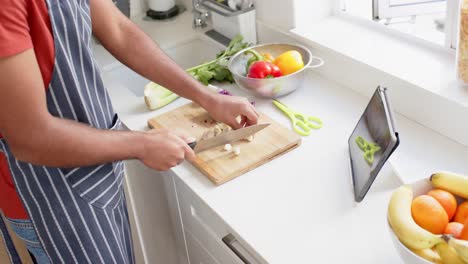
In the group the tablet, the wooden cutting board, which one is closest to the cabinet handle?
the wooden cutting board

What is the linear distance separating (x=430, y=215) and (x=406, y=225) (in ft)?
0.16

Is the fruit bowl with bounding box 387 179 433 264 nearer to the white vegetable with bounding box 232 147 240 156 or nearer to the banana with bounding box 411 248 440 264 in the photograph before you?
the banana with bounding box 411 248 440 264

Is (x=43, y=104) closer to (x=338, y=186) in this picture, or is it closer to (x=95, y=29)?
(x=95, y=29)

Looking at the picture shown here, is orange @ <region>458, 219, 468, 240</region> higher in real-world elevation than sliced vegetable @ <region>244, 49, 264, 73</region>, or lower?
higher

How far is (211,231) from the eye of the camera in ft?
4.11

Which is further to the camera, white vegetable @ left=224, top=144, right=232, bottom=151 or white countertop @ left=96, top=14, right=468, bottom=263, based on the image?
white vegetable @ left=224, top=144, right=232, bottom=151

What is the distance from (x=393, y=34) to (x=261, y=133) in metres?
0.47

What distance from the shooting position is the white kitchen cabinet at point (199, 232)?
44.4 inches

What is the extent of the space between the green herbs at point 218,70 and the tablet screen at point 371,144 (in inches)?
18.8

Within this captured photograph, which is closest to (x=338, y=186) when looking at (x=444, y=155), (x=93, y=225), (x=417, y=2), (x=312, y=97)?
(x=444, y=155)

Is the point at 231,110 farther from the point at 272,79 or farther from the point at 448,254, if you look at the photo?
the point at 448,254

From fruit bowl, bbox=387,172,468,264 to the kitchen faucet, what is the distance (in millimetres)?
1107

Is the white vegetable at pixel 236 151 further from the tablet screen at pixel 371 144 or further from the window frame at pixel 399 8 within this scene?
the window frame at pixel 399 8

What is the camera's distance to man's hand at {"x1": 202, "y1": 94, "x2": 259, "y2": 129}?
1.30m
